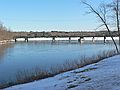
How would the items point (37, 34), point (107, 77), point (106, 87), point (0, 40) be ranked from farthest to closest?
point (37, 34) < point (0, 40) < point (107, 77) < point (106, 87)

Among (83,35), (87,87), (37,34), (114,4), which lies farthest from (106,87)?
(37,34)

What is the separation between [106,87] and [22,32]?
175 meters

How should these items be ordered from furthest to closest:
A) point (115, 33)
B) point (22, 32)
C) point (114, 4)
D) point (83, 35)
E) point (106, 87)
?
point (22, 32), point (83, 35), point (115, 33), point (114, 4), point (106, 87)

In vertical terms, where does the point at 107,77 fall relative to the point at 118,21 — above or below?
below

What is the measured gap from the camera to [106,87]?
8.98 meters

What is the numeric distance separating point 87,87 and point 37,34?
508ft

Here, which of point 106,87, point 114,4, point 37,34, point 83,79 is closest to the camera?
point 106,87

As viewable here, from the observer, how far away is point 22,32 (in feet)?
598

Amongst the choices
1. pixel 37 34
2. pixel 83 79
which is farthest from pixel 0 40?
pixel 83 79

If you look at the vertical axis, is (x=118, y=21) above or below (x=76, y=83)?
above

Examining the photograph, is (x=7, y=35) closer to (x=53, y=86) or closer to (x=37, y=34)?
(x=37, y=34)

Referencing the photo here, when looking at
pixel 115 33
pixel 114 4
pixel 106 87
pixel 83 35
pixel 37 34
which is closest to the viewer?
pixel 106 87

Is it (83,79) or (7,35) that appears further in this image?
(7,35)

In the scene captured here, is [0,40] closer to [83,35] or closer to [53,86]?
[83,35]
